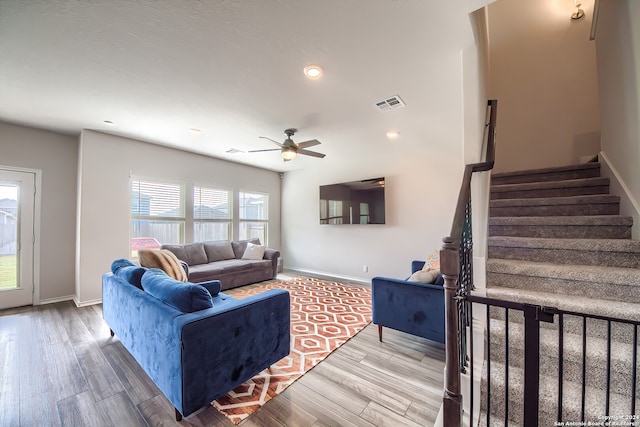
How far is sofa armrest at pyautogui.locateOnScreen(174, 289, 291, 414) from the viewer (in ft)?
5.00

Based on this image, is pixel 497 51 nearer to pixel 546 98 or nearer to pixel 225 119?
pixel 546 98

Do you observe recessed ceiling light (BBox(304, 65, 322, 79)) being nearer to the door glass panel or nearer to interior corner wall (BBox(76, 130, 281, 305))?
interior corner wall (BBox(76, 130, 281, 305))

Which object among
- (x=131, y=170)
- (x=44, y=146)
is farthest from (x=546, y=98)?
(x=44, y=146)

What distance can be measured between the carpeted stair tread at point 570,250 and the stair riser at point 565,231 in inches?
5.1

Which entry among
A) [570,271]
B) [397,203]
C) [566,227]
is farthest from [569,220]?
[397,203]

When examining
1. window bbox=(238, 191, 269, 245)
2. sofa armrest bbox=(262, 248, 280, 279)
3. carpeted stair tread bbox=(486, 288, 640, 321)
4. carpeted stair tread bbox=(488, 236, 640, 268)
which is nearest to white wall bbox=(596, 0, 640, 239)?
carpeted stair tread bbox=(488, 236, 640, 268)

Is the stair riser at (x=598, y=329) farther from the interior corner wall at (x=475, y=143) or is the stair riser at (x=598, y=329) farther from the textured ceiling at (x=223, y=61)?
the textured ceiling at (x=223, y=61)

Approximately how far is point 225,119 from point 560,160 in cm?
508

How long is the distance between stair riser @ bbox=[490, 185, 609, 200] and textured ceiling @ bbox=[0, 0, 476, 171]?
4.34 ft

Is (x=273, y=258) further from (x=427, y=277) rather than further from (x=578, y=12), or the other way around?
(x=578, y=12)

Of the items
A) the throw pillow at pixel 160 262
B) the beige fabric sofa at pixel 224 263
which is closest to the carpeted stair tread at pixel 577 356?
the throw pillow at pixel 160 262

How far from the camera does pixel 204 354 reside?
5.17 feet

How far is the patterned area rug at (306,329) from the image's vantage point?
1.83 m

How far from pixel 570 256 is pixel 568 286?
386mm
